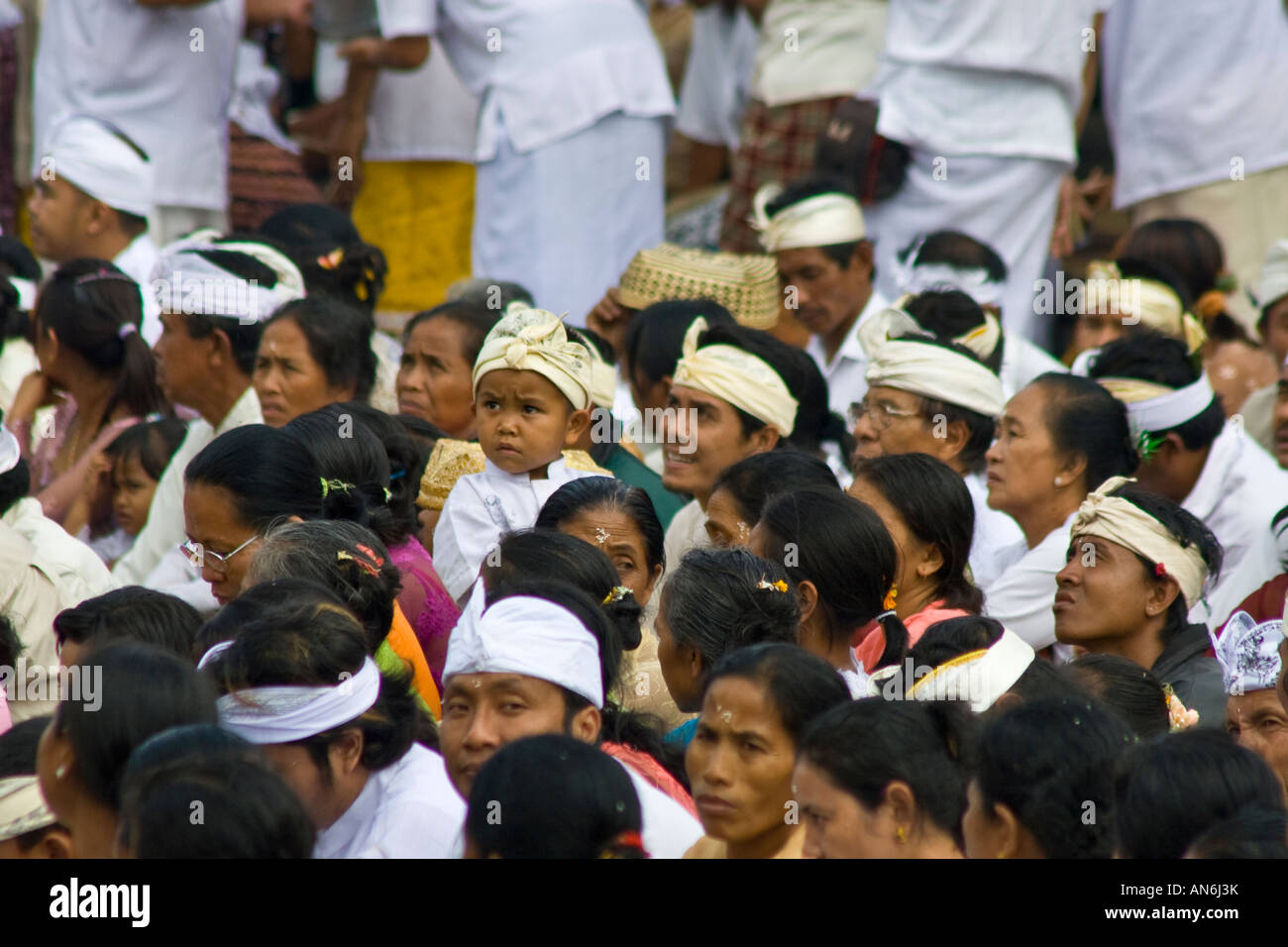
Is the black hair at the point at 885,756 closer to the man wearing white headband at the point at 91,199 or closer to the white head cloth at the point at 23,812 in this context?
the white head cloth at the point at 23,812

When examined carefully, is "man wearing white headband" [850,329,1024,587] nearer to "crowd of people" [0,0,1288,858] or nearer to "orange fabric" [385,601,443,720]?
"crowd of people" [0,0,1288,858]

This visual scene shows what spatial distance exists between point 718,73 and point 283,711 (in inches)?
254

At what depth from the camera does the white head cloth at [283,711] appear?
3.31 metres

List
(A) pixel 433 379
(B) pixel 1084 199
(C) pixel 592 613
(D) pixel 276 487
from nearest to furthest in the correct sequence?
(C) pixel 592 613 → (D) pixel 276 487 → (A) pixel 433 379 → (B) pixel 1084 199

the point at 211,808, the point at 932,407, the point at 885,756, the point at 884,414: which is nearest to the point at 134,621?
the point at 211,808

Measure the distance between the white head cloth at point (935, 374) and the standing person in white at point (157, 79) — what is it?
3.43 meters

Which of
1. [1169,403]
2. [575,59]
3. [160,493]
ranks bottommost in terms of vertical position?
[160,493]

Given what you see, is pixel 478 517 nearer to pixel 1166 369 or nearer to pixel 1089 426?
pixel 1089 426

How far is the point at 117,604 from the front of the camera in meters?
3.94

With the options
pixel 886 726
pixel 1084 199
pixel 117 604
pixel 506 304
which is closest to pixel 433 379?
pixel 506 304

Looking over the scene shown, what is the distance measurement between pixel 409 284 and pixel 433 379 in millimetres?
2462

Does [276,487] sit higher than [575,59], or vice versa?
[575,59]

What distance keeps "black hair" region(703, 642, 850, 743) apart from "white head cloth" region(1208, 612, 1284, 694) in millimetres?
1194
